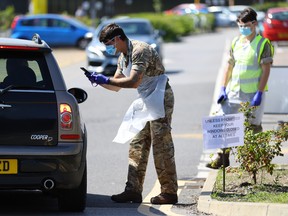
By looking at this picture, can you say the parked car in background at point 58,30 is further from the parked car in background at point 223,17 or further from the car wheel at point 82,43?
the parked car in background at point 223,17

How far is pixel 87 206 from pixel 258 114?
2.56m

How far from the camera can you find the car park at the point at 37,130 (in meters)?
8.02

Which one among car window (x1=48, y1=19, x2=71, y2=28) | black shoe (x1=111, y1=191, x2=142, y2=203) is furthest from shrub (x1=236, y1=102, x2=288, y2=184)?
car window (x1=48, y1=19, x2=71, y2=28)

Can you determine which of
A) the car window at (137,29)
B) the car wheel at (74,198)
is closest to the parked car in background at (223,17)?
the car window at (137,29)

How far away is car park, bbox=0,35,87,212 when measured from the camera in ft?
26.3

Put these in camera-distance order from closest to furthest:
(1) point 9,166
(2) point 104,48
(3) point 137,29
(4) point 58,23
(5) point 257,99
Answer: (1) point 9,166 < (5) point 257,99 < (2) point 104,48 < (3) point 137,29 < (4) point 58,23

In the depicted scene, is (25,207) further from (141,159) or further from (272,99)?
(272,99)

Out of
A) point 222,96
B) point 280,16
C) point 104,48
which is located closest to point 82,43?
point 280,16

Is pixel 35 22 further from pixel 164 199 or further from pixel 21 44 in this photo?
pixel 21 44

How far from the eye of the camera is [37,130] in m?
8.05

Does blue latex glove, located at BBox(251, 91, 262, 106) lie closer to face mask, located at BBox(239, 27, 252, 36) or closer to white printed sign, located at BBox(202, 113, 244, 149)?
face mask, located at BBox(239, 27, 252, 36)

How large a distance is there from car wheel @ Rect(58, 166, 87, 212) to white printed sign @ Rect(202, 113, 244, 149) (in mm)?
1308

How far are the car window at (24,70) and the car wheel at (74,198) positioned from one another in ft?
3.02

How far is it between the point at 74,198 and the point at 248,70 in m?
3.15
